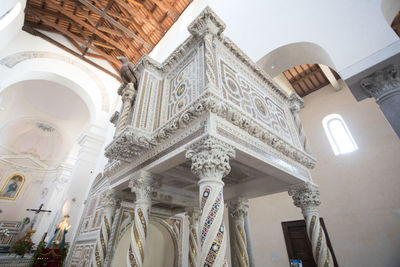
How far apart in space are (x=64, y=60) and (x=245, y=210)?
13532mm

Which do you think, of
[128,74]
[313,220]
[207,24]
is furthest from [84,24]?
[313,220]

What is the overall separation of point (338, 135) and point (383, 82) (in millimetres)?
5942

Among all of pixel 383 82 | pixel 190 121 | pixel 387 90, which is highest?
pixel 383 82

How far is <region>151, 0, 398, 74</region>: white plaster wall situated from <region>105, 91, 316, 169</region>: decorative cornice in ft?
7.04

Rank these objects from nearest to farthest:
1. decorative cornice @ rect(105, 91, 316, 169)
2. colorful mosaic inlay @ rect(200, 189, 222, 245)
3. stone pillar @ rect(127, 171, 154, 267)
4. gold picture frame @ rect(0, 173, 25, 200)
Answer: colorful mosaic inlay @ rect(200, 189, 222, 245) < decorative cornice @ rect(105, 91, 316, 169) < stone pillar @ rect(127, 171, 154, 267) < gold picture frame @ rect(0, 173, 25, 200)

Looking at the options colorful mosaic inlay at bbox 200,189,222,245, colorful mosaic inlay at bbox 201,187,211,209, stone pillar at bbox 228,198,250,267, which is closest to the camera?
colorful mosaic inlay at bbox 200,189,222,245

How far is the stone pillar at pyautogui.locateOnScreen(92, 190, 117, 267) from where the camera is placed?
4.11 metres

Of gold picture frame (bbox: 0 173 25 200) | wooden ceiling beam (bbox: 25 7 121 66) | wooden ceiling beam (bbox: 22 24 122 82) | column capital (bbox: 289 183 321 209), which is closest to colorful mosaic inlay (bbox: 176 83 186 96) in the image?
column capital (bbox: 289 183 321 209)

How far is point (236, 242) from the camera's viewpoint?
15.8 feet

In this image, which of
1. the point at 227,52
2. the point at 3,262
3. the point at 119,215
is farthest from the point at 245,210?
the point at 3,262

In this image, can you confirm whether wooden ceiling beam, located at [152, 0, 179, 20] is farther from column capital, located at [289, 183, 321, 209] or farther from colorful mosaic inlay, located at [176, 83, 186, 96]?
column capital, located at [289, 183, 321, 209]

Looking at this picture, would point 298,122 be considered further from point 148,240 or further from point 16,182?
point 16,182

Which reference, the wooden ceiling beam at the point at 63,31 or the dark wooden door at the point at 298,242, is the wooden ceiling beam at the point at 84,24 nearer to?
the wooden ceiling beam at the point at 63,31

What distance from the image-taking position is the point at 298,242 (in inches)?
315
